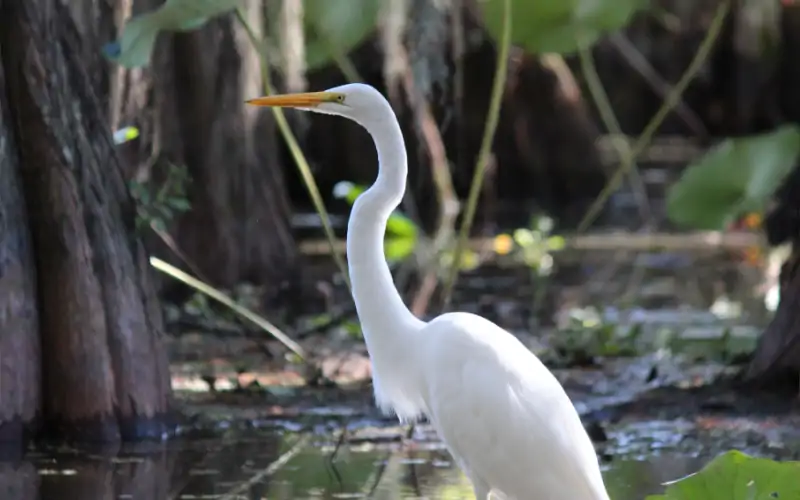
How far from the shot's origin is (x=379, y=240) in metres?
4.60

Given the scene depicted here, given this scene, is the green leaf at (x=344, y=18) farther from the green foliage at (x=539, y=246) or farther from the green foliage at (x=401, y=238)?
the green foliage at (x=539, y=246)

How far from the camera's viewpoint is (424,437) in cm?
595

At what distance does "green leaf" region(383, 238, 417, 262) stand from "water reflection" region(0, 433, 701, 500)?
5333mm

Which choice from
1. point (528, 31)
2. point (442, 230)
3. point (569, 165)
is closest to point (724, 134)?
point (569, 165)

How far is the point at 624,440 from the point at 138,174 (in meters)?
3.11

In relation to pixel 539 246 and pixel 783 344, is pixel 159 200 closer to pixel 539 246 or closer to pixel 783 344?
pixel 783 344

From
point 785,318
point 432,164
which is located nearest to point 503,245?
point 432,164

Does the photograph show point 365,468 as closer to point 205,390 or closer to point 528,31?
point 205,390

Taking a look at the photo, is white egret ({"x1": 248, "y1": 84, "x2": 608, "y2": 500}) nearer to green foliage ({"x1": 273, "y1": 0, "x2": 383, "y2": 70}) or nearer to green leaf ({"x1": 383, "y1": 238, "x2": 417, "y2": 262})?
green foliage ({"x1": 273, "y1": 0, "x2": 383, "y2": 70})

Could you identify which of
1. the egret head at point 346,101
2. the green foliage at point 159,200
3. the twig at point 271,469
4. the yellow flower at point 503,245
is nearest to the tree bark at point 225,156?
the green foliage at point 159,200

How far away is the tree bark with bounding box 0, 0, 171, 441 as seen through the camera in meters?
5.45

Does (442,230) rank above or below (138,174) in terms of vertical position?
below

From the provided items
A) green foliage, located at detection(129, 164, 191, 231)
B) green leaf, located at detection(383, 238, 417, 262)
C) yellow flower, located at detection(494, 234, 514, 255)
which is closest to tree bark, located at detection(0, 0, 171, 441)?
green foliage, located at detection(129, 164, 191, 231)

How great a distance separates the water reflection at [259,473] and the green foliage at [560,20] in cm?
393
